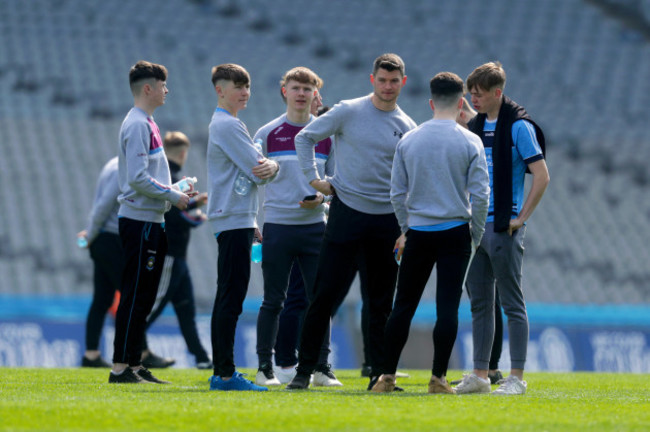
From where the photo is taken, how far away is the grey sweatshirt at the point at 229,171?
5.21m

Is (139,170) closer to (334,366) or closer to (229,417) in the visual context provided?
(229,417)

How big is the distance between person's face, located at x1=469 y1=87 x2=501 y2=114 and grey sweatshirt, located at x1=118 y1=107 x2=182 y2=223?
1721 millimetres

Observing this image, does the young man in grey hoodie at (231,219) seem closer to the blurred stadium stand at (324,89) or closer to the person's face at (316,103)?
the person's face at (316,103)

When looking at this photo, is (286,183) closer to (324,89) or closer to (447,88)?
(447,88)

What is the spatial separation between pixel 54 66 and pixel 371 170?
13.7 metres

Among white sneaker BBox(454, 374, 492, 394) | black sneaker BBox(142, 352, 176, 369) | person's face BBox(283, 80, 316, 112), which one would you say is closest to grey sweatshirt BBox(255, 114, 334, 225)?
person's face BBox(283, 80, 316, 112)

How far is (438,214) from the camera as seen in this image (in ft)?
16.6

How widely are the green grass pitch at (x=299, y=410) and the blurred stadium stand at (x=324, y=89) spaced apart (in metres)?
7.37

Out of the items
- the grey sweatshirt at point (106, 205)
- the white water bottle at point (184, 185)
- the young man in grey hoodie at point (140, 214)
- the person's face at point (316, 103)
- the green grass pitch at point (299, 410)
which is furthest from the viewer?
the grey sweatshirt at point (106, 205)

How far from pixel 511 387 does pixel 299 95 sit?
81.4 inches

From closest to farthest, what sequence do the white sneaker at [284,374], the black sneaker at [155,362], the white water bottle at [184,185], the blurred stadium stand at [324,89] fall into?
1. the white water bottle at [184,185]
2. the white sneaker at [284,374]
3. the black sneaker at [155,362]
4. the blurred stadium stand at [324,89]

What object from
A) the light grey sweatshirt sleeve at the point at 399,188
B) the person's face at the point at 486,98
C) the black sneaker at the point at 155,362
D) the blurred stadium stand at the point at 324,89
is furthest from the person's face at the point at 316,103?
the blurred stadium stand at the point at 324,89

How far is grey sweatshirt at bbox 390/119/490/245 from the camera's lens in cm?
508

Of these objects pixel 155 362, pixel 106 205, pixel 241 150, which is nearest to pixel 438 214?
pixel 241 150
